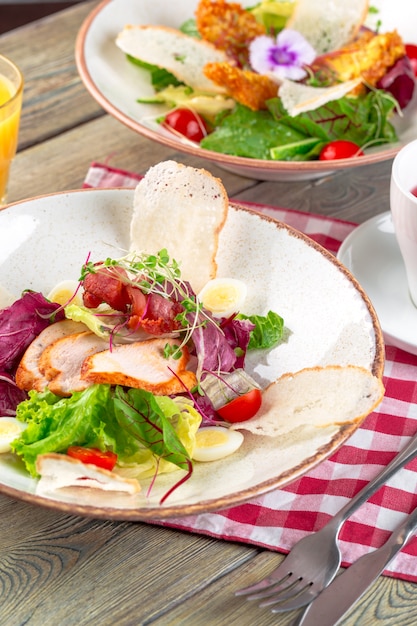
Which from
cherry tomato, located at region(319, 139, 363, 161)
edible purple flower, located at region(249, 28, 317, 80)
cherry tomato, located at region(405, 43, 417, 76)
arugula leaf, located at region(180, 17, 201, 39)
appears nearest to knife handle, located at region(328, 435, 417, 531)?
cherry tomato, located at region(319, 139, 363, 161)

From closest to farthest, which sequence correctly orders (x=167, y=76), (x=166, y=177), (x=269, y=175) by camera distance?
(x=166, y=177)
(x=269, y=175)
(x=167, y=76)

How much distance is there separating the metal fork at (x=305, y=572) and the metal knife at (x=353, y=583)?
0.07 feet

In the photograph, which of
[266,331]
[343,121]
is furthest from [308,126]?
[266,331]

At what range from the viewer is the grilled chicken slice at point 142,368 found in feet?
6.64

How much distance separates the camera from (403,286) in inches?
109

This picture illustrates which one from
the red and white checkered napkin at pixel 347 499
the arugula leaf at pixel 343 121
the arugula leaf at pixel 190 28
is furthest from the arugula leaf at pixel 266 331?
the arugula leaf at pixel 190 28

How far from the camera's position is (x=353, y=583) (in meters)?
1.86

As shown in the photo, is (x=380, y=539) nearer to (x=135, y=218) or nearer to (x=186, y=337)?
(x=186, y=337)

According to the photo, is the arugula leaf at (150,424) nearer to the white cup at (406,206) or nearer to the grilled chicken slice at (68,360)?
the grilled chicken slice at (68,360)

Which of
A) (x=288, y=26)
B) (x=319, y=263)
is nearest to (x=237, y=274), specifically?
(x=319, y=263)

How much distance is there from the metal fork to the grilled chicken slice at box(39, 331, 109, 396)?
2.08 ft

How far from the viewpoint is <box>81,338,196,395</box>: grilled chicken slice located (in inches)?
79.7

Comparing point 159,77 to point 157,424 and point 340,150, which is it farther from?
point 157,424

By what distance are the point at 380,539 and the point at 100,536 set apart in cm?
68
